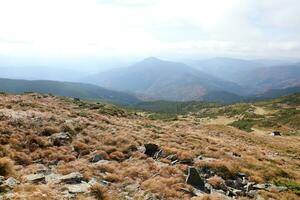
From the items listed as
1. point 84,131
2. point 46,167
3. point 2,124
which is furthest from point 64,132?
point 46,167

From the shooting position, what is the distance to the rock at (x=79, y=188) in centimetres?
1525

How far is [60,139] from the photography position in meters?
24.4

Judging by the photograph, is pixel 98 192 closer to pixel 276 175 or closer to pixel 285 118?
pixel 276 175

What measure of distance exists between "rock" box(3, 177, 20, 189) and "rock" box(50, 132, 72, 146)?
8095 millimetres

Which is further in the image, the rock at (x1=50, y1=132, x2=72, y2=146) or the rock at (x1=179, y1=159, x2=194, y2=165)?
the rock at (x1=50, y1=132, x2=72, y2=146)

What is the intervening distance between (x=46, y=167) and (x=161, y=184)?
20.4 ft

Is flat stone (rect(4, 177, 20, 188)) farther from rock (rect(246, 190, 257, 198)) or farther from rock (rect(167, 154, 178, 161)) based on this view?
rock (rect(246, 190, 257, 198))

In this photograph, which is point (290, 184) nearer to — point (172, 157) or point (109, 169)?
point (172, 157)

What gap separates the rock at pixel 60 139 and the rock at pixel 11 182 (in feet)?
26.6

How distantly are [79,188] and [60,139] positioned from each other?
9298 millimetres

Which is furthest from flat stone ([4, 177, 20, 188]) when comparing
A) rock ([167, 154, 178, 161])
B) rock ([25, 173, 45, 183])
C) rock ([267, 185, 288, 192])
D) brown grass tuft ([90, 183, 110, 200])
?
rock ([267, 185, 288, 192])

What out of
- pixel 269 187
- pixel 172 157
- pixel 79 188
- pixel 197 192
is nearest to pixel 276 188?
pixel 269 187

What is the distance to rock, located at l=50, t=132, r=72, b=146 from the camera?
2377 cm

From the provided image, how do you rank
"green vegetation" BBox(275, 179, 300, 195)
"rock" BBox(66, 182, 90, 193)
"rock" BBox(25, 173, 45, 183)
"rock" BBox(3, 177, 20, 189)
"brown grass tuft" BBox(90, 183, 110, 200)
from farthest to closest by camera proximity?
"green vegetation" BBox(275, 179, 300, 195) < "rock" BBox(25, 173, 45, 183) < "rock" BBox(66, 182, 90, 193) < "brown grass tuft" BBox(90, 183, 110, 200) < "rock" BBox(3, 177, 20, 189)
